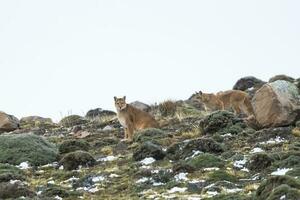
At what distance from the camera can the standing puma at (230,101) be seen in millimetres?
31766

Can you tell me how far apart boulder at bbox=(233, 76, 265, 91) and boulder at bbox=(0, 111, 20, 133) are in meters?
13.5

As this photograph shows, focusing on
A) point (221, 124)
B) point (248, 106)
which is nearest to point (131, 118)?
point (221, 124)

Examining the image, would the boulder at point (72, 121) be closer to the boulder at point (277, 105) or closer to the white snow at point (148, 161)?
the boulder at point (277, 105)

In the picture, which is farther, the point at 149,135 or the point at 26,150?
the point at 149,135

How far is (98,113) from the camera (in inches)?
1614

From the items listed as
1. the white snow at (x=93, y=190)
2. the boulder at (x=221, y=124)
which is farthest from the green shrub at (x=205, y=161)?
the boulder at (x=221, y=124)

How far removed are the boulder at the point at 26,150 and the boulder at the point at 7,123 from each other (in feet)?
25.0

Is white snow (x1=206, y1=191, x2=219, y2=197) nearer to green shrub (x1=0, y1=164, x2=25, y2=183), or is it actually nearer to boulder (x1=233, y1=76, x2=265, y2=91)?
green shrub (x1=0, y1=164, x2=25, y2=183)

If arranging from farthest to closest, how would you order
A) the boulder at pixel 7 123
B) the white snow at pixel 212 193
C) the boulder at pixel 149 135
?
the boulder at pixel 7 123 → the boulder at pixel 149 135 → the white snow at pixel 212 193

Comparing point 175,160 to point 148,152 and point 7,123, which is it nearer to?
point 148,152

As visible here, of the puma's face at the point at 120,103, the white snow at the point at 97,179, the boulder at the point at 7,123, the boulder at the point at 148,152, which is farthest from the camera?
the boulder at the point at 7,123

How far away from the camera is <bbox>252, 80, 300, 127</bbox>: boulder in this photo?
26.1 metres

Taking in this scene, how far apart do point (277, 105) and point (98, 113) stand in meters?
16.6

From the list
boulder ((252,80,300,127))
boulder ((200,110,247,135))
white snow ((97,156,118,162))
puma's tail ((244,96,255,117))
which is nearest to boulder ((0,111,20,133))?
white snow ((97,156,118,162))
